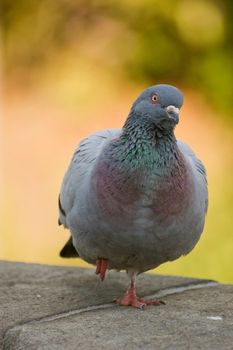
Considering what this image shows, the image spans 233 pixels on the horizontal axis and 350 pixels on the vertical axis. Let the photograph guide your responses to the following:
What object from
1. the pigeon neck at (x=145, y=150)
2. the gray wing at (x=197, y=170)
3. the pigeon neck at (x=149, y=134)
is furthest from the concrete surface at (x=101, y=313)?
the pigeon neck at (x=149, y=134)

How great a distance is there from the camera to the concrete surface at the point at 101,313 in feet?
14.2

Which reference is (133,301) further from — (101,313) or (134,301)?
(101,313)

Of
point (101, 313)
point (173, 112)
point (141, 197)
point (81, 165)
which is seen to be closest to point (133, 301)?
point (101, 313)

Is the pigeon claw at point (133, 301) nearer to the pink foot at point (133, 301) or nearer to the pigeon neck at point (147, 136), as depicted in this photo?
the pink foot at point (133, 301)

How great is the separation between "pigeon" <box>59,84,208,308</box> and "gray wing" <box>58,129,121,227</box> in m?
0.01

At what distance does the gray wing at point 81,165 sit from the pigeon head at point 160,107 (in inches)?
11.8

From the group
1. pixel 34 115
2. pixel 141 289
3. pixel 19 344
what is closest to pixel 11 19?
pixel 34 115

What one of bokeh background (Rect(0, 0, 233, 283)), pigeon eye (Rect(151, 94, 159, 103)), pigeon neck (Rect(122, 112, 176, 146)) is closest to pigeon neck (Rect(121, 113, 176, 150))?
pigeon neck (Rect(122, 112, 176, 146))

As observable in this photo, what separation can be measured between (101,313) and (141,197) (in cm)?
61

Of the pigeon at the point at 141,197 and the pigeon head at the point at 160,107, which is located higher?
the pigeon head at the point at 160,107

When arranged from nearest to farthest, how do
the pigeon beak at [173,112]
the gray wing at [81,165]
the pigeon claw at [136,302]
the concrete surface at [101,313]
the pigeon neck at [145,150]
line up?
the concrete surface at [101,313] → the pigeon beak at [173,112] → the pigeon neck at [145,150] → the pigeon claw at [136,302] → the gray wing at [81,165]

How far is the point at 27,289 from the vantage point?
5.40 m

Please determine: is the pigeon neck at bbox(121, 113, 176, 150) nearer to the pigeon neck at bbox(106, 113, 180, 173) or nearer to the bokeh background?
the pigeon neck at bbox(106, 113, 180, 173)

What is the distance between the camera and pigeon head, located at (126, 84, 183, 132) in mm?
4863
